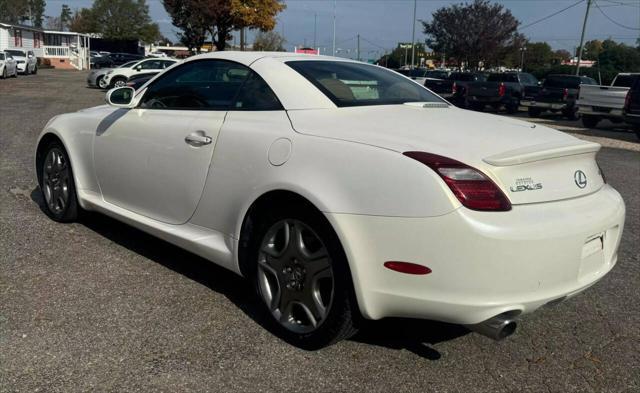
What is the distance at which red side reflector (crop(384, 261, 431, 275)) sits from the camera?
8.46ft

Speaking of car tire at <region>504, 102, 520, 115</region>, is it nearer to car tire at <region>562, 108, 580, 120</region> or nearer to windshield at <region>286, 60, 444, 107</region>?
car tire at <region>562, 108, 580, 120</region>

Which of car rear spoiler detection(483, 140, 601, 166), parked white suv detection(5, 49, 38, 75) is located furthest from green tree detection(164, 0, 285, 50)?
car rear spoiler detection(483, 140, 601, 166)

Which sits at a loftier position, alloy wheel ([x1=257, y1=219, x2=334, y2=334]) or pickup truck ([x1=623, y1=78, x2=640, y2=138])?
pickup truck ([x1=623, y1=78, x2=640, y2=138])

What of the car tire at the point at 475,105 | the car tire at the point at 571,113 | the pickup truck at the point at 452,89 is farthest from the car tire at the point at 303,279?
the car tire at the point at 571,113

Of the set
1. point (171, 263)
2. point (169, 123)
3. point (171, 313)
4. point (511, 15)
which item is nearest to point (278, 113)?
point (169, 123)

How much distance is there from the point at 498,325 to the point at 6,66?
32.3 metres

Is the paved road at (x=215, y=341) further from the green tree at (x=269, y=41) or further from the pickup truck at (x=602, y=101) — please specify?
the green tree at (x=269, y=41)

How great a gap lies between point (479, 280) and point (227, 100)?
6.27ft

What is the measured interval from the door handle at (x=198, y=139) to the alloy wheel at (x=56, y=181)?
5.66 feet

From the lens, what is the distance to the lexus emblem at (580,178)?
2930mm

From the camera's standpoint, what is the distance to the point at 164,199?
12.4 ft

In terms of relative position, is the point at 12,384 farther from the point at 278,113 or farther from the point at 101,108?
the point at 101,108

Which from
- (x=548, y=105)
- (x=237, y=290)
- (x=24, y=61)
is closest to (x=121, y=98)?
(x=237, y=290)

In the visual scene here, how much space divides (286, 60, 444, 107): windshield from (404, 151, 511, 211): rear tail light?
936 mm
